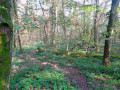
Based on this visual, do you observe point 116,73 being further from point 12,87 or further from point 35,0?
point 35,0

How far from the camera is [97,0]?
10.3m

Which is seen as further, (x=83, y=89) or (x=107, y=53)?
(x=107, y=53)

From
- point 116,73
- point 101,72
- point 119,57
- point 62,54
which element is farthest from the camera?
point 62,54

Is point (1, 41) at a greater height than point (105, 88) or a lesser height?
greater

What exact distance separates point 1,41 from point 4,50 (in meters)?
0.14

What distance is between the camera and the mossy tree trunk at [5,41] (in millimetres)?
1093

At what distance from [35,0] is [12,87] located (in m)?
9.15

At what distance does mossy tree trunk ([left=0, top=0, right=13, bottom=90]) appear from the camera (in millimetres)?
1093

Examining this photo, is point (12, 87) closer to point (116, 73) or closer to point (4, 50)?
point (4, 50)

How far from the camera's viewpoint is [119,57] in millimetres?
7566

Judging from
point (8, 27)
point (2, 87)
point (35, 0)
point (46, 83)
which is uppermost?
point (35, 0)

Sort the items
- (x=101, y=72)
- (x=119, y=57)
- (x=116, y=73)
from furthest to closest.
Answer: (x=119, y=57) < (x=101, y=72) < (x=116, y=73)

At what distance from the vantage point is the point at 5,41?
1.15 meters

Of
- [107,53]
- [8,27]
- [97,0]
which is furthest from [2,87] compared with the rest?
[97,0]
